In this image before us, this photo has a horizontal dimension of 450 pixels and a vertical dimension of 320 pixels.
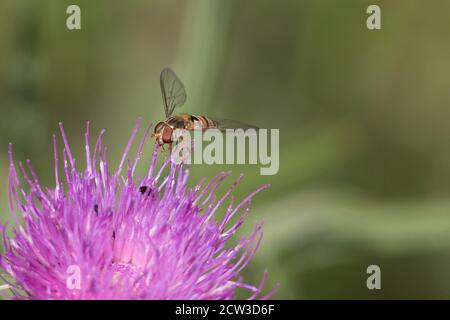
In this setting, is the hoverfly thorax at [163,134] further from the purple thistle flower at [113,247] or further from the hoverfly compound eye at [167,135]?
the purple thistle flower at [113,247]

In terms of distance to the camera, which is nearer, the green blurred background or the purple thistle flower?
the purple thistle flower

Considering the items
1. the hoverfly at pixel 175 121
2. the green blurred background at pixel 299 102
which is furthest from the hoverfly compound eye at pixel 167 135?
the green blurred background at pixel 299 102

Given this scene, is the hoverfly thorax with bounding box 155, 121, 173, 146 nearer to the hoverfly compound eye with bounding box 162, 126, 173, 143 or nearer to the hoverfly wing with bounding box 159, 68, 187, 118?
the hoverfly compound eye with bounding box 162, 126, 173, 143

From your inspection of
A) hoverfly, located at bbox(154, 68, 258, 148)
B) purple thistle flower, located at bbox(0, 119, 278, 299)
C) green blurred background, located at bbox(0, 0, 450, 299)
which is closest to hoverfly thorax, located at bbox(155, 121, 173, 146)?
hoverfly, located at bbox(154, 68, 258, 148)

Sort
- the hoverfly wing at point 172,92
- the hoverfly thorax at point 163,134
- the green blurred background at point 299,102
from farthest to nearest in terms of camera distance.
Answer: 1. the green blurred background at point 299,102
2. the hoverfly wing at point 172,92
3. the hoverfly thorax at point 163,134

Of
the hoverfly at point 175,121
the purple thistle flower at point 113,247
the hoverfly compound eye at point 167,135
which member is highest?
the hoverfly at point 175,121

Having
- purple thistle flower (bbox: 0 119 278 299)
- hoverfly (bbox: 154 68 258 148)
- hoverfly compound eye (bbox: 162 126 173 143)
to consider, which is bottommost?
purple thistle flower (bbox: 0 119 278 299)
